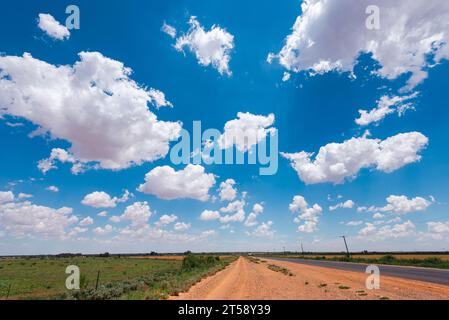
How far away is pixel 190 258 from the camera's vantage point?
1955 inches
